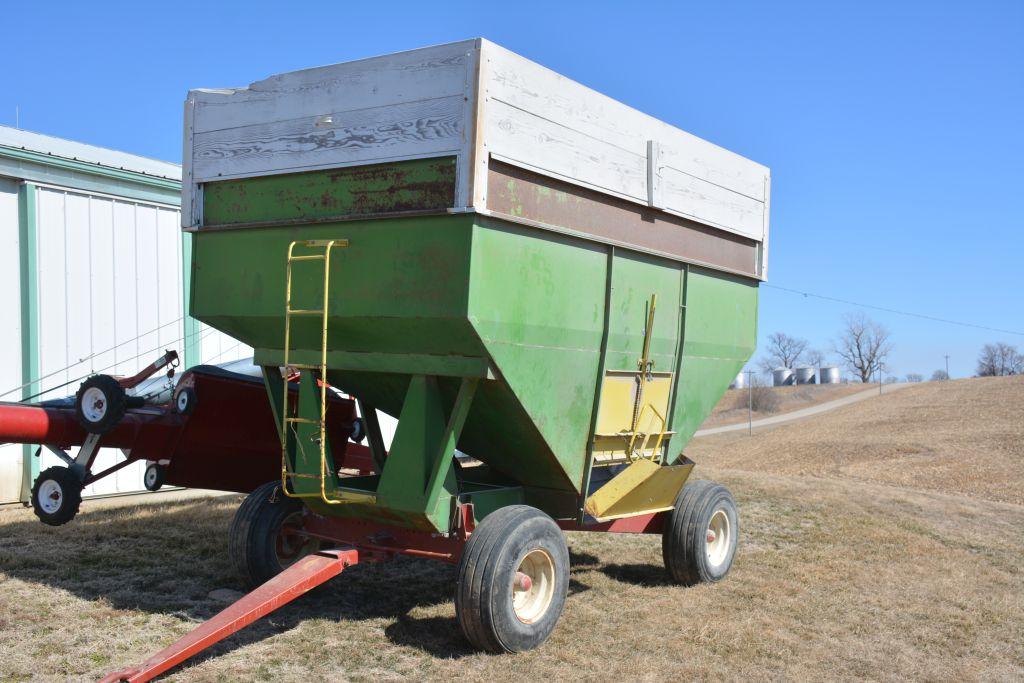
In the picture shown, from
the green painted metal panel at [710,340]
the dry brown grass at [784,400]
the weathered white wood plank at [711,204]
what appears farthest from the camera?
the dry brown grass at [784,400]

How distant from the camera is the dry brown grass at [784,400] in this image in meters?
40.3

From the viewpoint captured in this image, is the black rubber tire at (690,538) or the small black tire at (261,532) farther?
the black rubber tire at (690,538)

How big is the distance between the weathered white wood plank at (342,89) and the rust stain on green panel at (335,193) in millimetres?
414

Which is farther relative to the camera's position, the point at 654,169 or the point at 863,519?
the point at 863,519

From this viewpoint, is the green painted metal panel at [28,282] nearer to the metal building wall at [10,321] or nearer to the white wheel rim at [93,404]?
the metal building wall at [10,321]

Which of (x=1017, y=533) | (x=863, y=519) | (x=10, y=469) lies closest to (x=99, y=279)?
(x=10, y=469)

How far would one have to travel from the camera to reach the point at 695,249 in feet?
25.8

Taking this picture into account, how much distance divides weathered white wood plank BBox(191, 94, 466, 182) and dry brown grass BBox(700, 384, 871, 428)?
108 ft

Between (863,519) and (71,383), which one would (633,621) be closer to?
(863,519)

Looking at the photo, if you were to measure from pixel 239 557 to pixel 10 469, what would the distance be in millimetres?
5476

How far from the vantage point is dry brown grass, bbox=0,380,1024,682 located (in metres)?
5.72

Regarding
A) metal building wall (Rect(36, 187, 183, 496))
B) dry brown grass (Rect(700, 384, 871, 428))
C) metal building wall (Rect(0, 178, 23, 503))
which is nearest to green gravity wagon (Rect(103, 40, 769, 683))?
metal building wall (Rect(0, 178, 23, 503))

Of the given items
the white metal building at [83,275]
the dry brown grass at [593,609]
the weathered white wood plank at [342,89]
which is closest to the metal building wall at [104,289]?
the white metal building at [83,275]

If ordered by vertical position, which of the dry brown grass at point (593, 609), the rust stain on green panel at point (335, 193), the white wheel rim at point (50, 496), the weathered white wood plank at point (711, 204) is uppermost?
the weathered white wood plank at point (711, 204)
